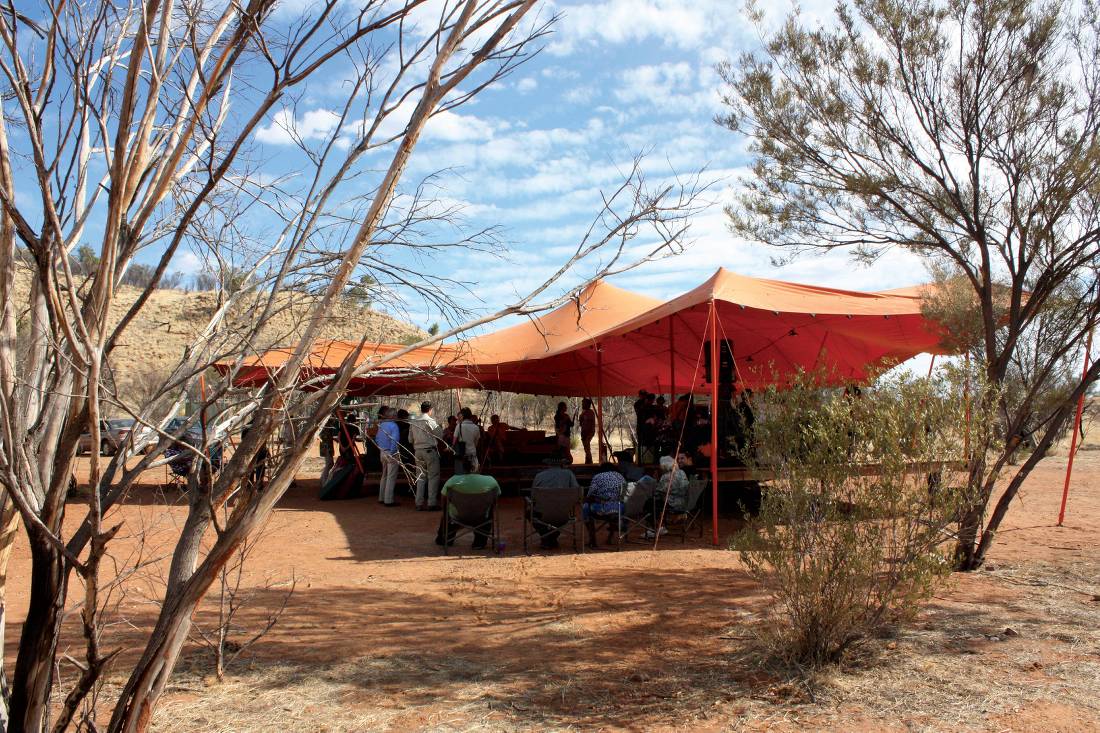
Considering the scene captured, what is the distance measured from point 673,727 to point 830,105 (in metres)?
5.55

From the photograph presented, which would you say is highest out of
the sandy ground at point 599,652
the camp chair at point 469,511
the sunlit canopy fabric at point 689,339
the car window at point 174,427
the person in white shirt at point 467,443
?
the sunlit canopy fabric at point 689,339

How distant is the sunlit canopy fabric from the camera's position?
8641 mm

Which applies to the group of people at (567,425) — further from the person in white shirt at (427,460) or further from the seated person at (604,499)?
the seated person at (604,499)

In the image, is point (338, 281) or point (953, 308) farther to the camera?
point (953, 308)

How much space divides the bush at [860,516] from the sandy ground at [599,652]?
0.30 meters

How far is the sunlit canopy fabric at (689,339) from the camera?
340 inches

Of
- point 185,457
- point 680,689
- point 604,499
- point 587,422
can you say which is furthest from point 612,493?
point 587,422

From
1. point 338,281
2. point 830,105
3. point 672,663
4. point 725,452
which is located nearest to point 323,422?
point 338,281

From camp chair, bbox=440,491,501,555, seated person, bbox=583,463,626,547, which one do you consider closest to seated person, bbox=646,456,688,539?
seated person, bbox=583,463,626,547

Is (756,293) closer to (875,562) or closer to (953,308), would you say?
(953,308)

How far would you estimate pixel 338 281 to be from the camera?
251cm

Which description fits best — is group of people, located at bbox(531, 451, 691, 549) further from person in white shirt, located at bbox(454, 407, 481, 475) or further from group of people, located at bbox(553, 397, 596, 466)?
group of people, located at bbox(553, 397, 596, 466)

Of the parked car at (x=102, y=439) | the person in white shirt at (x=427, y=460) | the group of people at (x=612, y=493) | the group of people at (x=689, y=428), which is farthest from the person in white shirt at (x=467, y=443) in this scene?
the parked car at (x=102, y=439)

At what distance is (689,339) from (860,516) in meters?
8.95
